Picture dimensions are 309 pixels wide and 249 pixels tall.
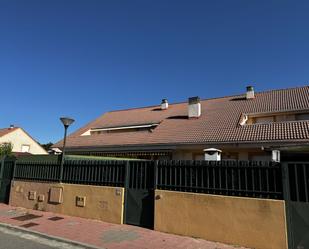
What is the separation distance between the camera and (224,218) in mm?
7332

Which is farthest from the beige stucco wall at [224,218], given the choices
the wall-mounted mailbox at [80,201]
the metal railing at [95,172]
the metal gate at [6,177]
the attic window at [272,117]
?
the attic window at [272,117]

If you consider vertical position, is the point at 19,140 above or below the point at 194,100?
below

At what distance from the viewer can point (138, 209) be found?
9219mm

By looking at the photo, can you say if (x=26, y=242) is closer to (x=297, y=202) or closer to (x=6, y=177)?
(x=297, y=202)

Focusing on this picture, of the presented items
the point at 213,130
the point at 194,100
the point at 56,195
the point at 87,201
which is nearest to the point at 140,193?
the point at 87,201

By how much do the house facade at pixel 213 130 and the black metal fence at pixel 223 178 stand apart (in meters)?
4.60

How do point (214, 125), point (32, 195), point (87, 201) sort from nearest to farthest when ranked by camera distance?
1. point (87, 201)
2. point (32, 195)
3. point (214, 125)

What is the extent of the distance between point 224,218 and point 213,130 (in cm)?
935

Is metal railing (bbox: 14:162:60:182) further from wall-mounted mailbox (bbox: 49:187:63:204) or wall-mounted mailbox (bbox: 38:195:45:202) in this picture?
wall-mounted mailbox (bbox: 38:195:45:202)

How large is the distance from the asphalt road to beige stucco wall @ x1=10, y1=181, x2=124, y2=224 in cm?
233

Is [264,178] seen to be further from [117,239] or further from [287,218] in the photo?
[117,239]

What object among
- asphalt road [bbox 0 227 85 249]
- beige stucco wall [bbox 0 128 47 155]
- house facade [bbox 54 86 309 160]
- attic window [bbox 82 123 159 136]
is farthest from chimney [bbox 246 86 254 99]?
beige stucco wall [bbox 0 128 47 155]

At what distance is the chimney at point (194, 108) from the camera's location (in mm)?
20031

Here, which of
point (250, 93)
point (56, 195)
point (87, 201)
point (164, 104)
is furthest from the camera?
point (164, 104)
